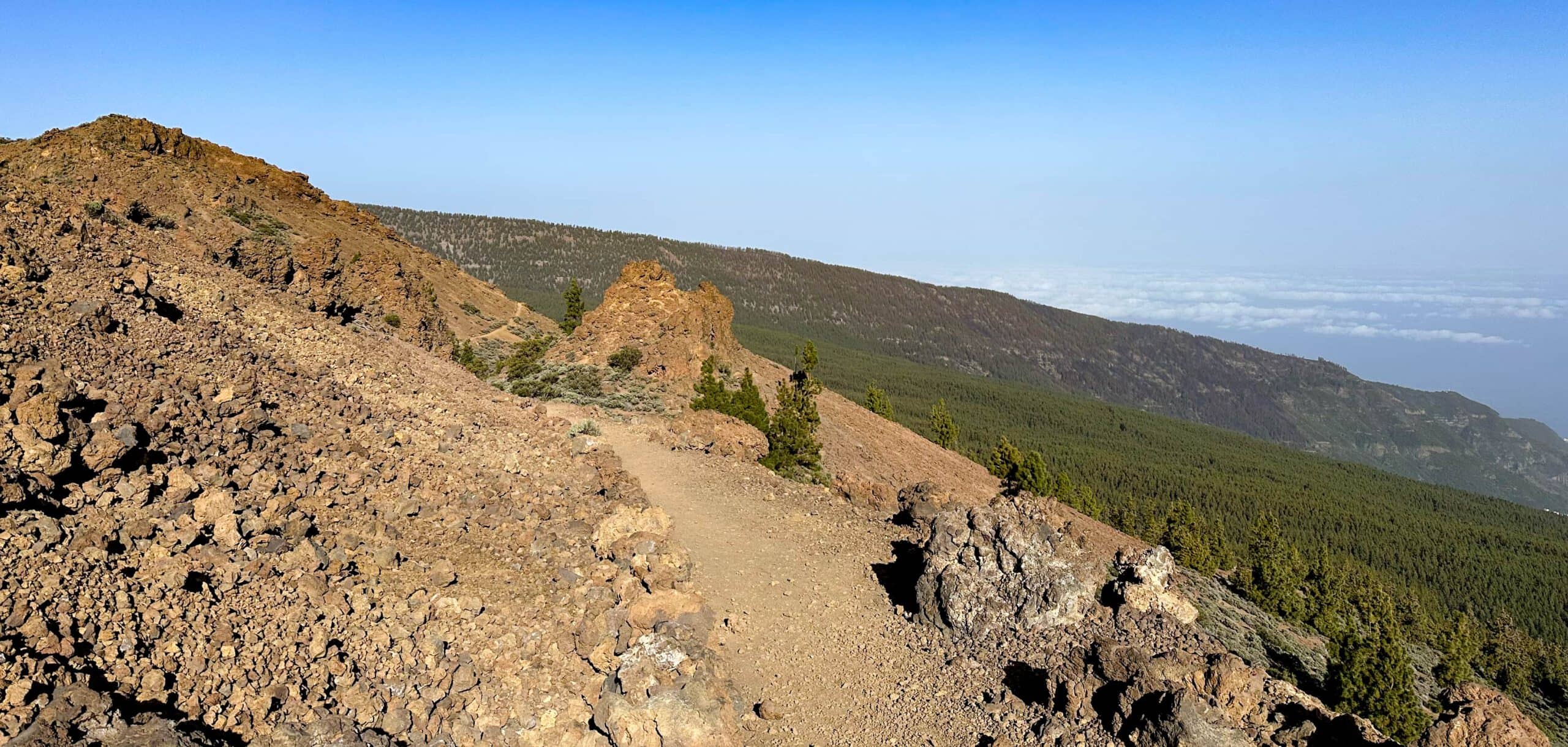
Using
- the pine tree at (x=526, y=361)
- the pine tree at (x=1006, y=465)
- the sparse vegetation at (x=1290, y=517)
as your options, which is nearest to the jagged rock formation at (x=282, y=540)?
the pine tree at (x=526, y=361)

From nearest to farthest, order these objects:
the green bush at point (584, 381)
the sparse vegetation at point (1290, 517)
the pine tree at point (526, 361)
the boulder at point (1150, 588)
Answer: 1. the boulder at point (1150, 588)
2. the green bush at point (584, 381)
3. the pine tree at point (526, 361)
4. the sparse vegetation at point (1290, 517)

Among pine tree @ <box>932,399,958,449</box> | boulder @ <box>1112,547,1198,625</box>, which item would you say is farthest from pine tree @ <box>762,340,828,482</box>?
pine tree @ <box>932,399,958,449</box>

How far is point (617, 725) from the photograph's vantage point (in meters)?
10.1

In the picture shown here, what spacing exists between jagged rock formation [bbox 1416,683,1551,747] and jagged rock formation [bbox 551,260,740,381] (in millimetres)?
26167

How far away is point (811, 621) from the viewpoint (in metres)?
14.4

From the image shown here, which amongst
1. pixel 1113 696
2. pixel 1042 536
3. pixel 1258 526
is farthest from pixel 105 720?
pixel 1258 526

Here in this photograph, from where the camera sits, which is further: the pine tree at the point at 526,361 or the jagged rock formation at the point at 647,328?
the jagged rock formation at the point at 647,328

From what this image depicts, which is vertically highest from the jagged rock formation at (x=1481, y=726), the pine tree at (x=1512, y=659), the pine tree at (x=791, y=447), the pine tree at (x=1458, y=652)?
the jagged rock formation at (x=1481, y=726)

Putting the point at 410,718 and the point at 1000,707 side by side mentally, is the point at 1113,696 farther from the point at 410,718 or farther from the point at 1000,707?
the point at 410,718

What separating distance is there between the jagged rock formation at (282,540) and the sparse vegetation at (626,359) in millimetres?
13261

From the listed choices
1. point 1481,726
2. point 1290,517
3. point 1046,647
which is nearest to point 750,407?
point 1046,647

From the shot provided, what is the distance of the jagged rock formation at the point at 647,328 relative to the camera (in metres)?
32.6

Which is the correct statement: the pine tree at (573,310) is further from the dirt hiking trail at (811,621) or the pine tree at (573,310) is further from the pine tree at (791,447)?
the dirt hiking trail at (811,621)

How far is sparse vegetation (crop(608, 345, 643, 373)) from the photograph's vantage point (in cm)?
3184
